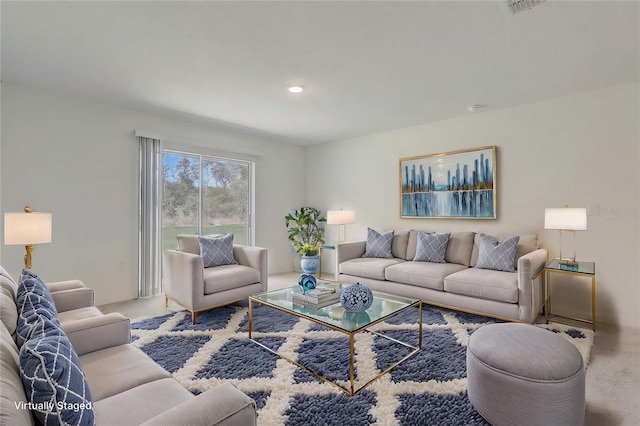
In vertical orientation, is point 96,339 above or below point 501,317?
above

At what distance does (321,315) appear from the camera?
90.6 inches

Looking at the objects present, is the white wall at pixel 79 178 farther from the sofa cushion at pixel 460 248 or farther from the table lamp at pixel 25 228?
the sofa cushion at pixel 460 248

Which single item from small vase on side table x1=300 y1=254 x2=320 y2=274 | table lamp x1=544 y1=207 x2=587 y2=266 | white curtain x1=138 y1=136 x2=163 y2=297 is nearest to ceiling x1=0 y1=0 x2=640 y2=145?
white curtain x1=138 y1=136 x2=163 y2=297

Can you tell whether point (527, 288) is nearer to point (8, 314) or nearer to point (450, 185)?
point (450, 185)

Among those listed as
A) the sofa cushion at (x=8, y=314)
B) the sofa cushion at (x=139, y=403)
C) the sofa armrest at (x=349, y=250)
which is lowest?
the sofa cushion at (x=139, y=403)

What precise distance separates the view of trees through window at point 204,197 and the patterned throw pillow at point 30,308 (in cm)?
276

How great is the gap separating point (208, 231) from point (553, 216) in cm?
439

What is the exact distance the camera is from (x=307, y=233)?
568 cm

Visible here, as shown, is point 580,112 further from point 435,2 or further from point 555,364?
point 555,364

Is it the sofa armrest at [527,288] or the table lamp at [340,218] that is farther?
the table lamp at [340,218]

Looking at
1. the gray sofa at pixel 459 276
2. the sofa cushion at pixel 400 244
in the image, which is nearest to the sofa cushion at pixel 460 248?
the gray sofa at pixel 459 276

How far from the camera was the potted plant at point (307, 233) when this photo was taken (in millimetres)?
5258

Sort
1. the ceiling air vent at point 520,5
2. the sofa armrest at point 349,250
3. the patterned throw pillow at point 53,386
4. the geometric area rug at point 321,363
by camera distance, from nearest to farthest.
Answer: the patterned throw pillow at point 53,386, the geometric area rug at point 321,363, the ceiling air vent at point 520,5, the sofa armrest at point 349,250

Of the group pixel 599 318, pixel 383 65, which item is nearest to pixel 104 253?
pixel 383 65
